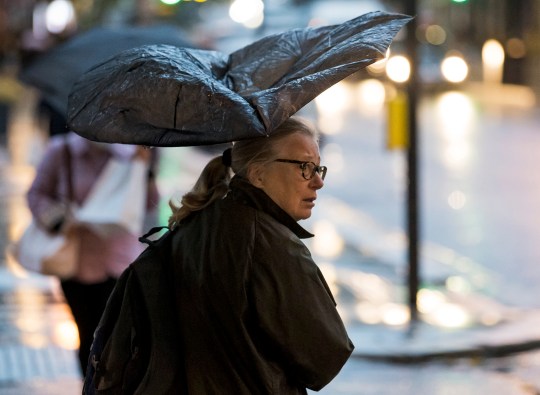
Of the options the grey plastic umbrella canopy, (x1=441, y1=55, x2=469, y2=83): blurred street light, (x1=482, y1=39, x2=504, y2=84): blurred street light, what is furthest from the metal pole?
(x1=482, y1=39, x2=504, y2=84): blurred street light

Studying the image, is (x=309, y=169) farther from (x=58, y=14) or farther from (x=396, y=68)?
(x=396, y=68)

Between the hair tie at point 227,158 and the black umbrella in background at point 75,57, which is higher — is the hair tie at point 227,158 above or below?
below

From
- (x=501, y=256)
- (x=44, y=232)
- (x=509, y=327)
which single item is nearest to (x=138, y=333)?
(x=44, y=232)

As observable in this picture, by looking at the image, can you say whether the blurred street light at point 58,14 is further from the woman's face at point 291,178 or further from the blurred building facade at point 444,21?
the woman's face at point 291,178

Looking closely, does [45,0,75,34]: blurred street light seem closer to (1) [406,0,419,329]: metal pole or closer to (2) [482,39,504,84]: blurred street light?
(1) [406,0,419,329]: metal pole

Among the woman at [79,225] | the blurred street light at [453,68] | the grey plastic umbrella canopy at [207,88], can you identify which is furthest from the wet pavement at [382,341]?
the blurred street light at [453,68]

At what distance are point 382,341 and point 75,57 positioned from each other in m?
3.26

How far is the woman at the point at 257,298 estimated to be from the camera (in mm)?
3086

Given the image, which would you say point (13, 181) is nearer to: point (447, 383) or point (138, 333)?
point (447, 383)

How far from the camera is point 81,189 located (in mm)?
5941

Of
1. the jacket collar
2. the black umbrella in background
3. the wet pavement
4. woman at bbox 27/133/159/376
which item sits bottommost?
the wet pavement

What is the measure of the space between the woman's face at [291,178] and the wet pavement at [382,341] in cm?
406

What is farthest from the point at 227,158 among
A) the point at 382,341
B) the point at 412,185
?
the point at 412,185

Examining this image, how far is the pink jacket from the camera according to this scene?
5883mm
